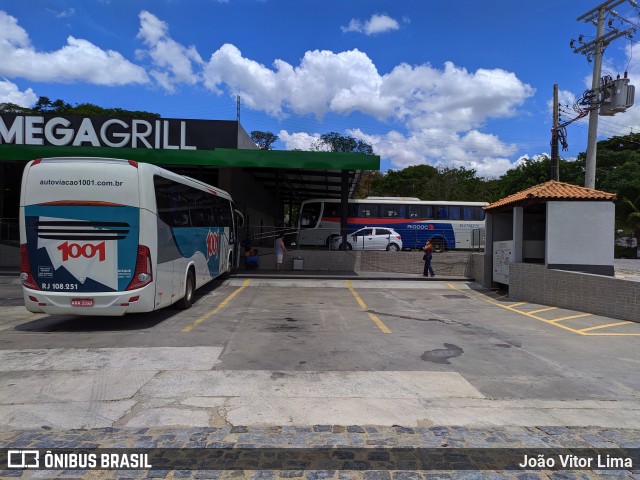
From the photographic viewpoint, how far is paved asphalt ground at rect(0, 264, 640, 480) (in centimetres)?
374

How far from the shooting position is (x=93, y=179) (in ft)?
27.6

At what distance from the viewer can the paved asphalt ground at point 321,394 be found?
3.74 m

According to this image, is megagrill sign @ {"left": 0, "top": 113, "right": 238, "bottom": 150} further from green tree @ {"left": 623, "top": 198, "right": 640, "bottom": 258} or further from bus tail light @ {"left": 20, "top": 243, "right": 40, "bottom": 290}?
green tree @ {"left": 623, "top": 198, "right": 640, "bottom": 258}

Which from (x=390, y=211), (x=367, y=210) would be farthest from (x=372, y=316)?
(x=390, y=211)

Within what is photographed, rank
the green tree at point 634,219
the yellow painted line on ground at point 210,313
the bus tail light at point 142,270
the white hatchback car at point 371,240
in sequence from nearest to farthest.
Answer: the bus tail light at point 142,270 → the yellow painted line on ground at point 210,313 → the white hatchback car at point 371,240 → the green tree at point 634,219

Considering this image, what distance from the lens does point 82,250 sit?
836 centimetres

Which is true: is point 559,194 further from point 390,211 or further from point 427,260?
point 390,211

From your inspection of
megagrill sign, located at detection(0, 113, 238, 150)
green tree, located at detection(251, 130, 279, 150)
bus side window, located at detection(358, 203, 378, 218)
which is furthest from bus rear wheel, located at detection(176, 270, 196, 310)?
green tree, located at detection(251, 130, 279, 150)

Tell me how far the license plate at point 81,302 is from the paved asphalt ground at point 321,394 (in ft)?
1.83

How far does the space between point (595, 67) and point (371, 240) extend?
1320 cm

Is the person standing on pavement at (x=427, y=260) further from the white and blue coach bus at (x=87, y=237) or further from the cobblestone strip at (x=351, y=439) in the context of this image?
the cobblestone strip at (x=351, y=439)

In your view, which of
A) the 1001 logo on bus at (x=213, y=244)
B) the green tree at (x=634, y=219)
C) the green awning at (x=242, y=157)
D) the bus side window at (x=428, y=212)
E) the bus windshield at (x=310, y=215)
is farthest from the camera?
the green tree at (x=634, y=219)

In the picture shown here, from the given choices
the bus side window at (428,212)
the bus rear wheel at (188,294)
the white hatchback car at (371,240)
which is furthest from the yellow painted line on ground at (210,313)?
the bus side window at (428,212)

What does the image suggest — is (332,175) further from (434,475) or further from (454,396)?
(434,475)
